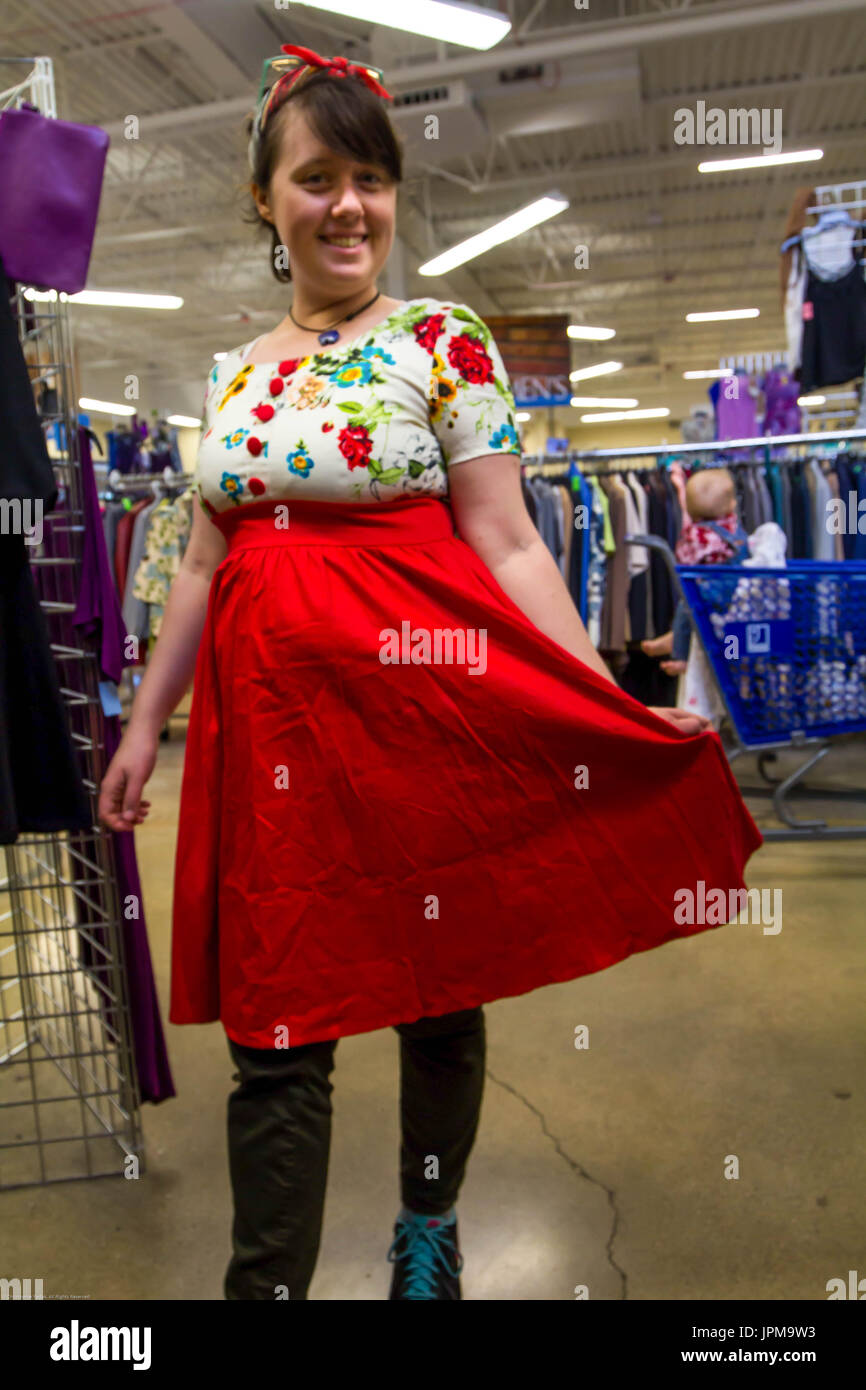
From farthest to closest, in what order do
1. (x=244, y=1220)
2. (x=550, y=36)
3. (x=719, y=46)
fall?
(x=719, y=46) < (x=550, y=36) < (x=244, y=1220)

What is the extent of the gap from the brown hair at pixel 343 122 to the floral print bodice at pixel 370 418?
17 cm

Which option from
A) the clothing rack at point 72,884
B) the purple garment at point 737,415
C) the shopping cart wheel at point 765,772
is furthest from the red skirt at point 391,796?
the purple garment at point 737,415

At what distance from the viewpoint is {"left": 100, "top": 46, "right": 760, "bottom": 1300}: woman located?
1.08m

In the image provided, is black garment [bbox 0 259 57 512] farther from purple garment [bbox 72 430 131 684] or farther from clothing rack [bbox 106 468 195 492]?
clothing rack [bbox 106 468 195 492]

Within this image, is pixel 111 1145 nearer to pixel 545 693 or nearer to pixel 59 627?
pixel 59 627

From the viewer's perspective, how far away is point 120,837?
1.87m

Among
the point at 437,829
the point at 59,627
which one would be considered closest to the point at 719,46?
the point at 59,627

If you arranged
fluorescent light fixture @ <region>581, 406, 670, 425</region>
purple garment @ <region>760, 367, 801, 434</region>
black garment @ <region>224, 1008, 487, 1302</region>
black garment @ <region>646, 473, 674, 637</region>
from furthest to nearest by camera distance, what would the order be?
1. fluorescent light fixture @ <region>581, 406, 670, 425</region>
2. purple garment @ <region>760, 367, 801, 434</region>
3. black garment @ <region>646, 473, 674, 637</region>
4. black garment @ <region>224, 1008, 487, 1302</region>

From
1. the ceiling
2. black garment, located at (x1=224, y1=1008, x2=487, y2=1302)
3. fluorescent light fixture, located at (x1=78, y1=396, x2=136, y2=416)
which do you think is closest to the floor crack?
black garment, located at (x1=224, y1=1008, x2=487, y2=1302)

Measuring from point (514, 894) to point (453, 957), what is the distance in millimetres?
98

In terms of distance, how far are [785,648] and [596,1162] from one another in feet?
6.77

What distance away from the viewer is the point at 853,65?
8.11 metres

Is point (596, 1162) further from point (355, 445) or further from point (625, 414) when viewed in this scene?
point (625, 414)
